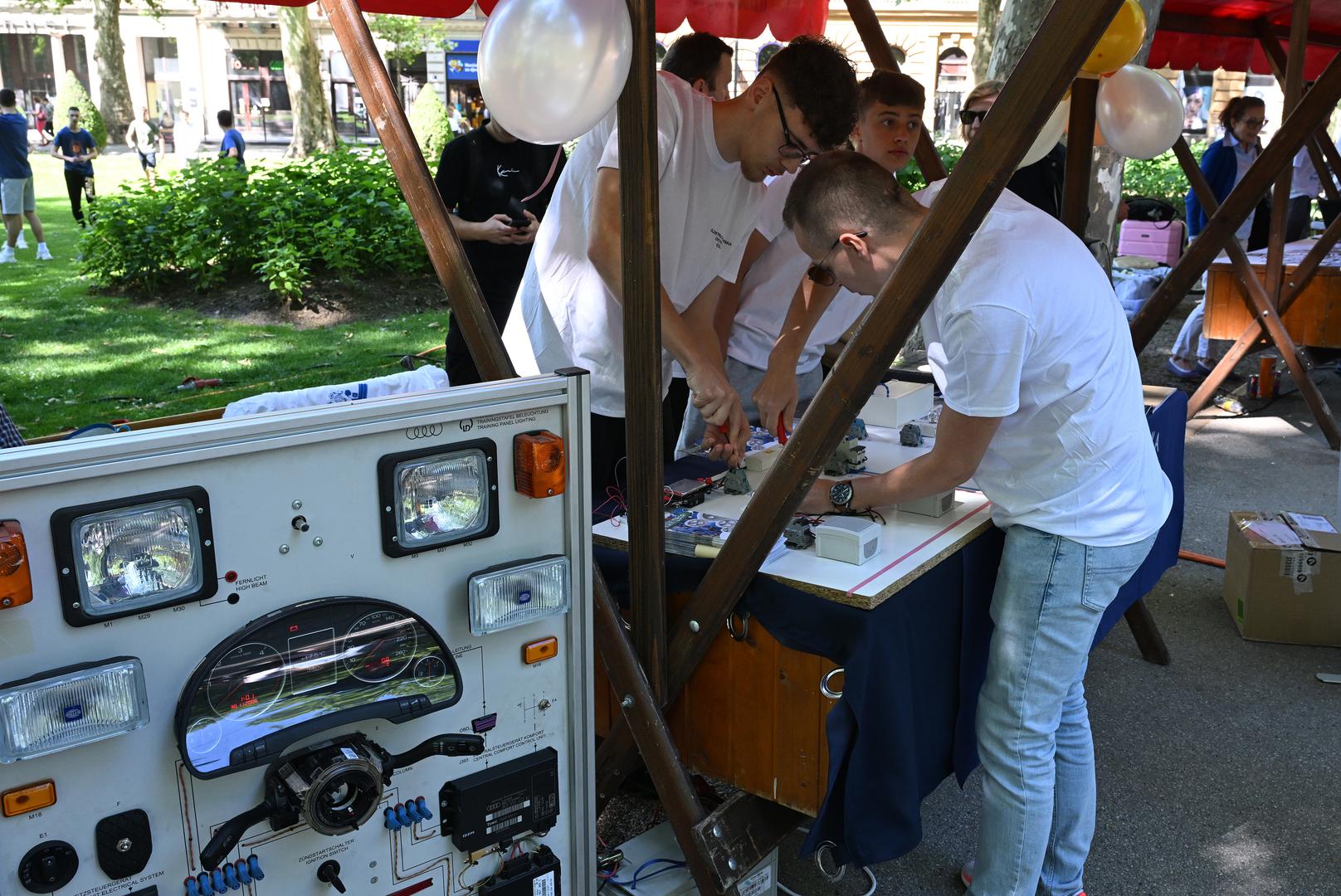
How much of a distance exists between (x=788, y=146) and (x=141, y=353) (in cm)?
682

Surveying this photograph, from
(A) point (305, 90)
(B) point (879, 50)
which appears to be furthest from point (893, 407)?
(A) point (305, 90)

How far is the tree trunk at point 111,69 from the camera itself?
22672 mm

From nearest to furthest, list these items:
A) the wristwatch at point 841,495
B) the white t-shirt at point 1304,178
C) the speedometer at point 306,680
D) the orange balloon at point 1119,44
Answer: the speedometer at point 306,680
the wristwatch at point 841,495
the orange balloon at point 1119,44
the white t-shirt at point 1304,178

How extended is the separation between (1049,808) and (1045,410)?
82 centimetres

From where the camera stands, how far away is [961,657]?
2471 mm

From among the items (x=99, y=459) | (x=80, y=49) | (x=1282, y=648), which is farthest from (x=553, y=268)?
(x=80, y=49)

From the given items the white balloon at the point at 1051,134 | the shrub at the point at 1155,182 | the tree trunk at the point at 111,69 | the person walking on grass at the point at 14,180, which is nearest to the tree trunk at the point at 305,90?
the person walking on grass at the point at 14,180

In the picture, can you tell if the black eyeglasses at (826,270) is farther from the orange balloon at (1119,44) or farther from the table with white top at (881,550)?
the orange balloon at (1119,44)

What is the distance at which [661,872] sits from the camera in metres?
2.36

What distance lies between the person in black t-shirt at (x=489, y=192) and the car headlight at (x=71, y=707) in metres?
3.02

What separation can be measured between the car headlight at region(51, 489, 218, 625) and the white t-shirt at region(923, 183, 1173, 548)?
4.26 feet

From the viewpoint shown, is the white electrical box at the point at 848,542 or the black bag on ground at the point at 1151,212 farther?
the black bag on ground at the point at 1151,212

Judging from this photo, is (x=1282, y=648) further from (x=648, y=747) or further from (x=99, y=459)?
(x=99, y=459)

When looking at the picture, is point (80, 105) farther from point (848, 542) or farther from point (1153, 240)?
point (848, 542)
